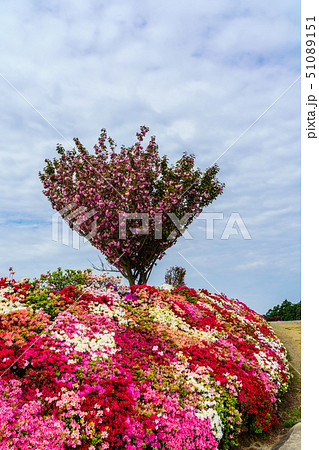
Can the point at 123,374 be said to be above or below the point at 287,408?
above

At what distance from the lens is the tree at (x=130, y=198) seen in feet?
54.7

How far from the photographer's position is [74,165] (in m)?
18.9

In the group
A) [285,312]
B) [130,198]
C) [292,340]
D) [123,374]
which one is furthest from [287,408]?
[285,312]

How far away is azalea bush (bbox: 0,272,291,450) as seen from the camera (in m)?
5.12

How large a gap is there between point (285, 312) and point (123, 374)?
59.5ft

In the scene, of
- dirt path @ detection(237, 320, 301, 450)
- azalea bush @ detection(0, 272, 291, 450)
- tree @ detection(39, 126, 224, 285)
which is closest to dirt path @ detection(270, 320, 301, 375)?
dirt path @ detection(237, 320, 301, 450)

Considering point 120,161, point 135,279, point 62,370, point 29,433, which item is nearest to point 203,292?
point 135,279

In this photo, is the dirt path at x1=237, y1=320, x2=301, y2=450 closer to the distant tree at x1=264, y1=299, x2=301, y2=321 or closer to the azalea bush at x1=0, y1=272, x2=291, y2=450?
the azalea bush at x1=0, y1=272, x2=291, y2=450

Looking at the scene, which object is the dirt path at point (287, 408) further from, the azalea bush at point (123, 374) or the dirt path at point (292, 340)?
the azalea bush at point (123, 374)

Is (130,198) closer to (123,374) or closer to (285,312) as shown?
(123,374)

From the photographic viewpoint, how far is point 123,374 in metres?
6.32

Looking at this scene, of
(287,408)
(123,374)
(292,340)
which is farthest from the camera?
(292,340)

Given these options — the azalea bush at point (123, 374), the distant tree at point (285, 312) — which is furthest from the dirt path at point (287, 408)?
the distant tree at point (285, 312)

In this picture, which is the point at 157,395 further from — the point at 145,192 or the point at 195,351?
the point at 145,192
